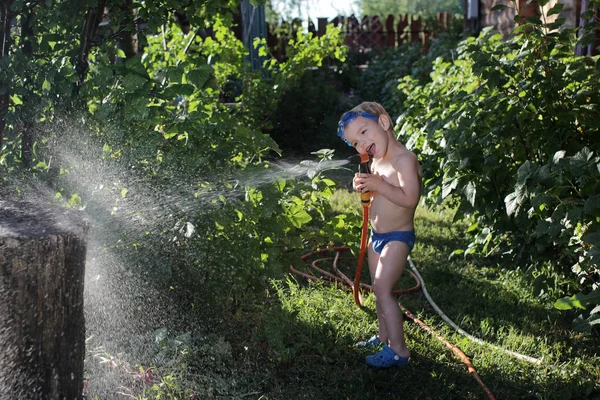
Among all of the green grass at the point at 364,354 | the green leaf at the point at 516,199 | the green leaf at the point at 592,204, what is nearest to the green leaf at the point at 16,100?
the green grass at the point at 364,354

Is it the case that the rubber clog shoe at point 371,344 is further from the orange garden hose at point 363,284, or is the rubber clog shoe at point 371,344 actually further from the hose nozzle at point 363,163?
the hose nozzle at point 363,163

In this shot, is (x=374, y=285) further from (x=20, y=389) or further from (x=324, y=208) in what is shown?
(x=20, y=389)

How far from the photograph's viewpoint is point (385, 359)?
277 centimetres

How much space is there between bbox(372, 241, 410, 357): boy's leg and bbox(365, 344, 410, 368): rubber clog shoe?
3 cm

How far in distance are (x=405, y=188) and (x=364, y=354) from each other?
0.72 meters

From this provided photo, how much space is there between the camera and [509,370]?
2.80m

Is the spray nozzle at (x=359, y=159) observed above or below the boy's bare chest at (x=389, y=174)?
above

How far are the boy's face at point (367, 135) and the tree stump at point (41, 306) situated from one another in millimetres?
1144

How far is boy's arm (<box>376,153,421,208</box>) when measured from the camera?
9.02 feet

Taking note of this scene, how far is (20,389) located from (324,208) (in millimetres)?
1401

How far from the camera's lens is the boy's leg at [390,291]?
110 inches

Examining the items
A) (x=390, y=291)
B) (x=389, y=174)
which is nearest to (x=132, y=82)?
(x=389, y=174)

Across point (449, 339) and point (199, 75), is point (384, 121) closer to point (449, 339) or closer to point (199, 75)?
point (199, 75)

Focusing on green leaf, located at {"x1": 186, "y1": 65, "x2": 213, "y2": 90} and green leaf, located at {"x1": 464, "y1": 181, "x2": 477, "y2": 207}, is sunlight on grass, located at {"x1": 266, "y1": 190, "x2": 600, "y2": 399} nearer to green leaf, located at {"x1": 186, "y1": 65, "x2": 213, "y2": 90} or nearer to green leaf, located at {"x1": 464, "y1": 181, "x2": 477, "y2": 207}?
green leaf, located at {"x1": 464, "y1": 181, "x2": 477, "y2": 207}
